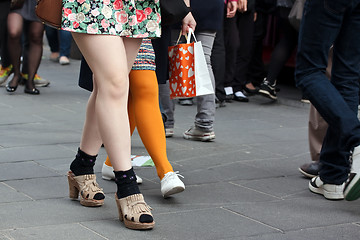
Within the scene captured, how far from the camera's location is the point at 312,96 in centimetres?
407

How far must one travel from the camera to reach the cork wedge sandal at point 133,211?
11.0ft

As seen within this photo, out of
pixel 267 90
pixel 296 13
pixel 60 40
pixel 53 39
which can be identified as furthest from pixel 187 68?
pixel 53 39

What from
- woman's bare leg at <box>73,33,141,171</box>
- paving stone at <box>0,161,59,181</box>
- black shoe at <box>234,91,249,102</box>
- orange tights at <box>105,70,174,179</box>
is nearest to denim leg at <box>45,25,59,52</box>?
black shoe at <box>234,91,249,102</box>

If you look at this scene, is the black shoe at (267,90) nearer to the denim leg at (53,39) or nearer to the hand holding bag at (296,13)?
the hand holding bag at (296,13)

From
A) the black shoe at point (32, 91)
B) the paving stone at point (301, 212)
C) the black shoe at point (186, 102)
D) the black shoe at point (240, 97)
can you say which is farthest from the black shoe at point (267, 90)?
the paving stone at point (301, 212)

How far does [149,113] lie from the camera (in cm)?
396

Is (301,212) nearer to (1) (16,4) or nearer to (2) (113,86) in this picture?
(2) (113,86)

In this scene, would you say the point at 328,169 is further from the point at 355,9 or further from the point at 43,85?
the point at 43,85

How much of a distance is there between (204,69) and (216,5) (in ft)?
3.98

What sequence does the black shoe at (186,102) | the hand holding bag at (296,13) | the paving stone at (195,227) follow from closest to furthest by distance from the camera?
the paving stone at (195,227) < the hand holding bag at (296,13) < the black shoe at (186,102)

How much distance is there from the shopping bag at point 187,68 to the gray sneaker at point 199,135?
3.99 feet

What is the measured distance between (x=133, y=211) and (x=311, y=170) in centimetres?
156

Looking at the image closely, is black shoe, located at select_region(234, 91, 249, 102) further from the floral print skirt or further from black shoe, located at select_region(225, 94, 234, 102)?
the floral print skirt

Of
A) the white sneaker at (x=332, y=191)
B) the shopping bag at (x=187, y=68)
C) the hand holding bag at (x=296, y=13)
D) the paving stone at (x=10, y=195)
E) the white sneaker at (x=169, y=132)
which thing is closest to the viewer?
the paving stone at (x=10, y=195)
